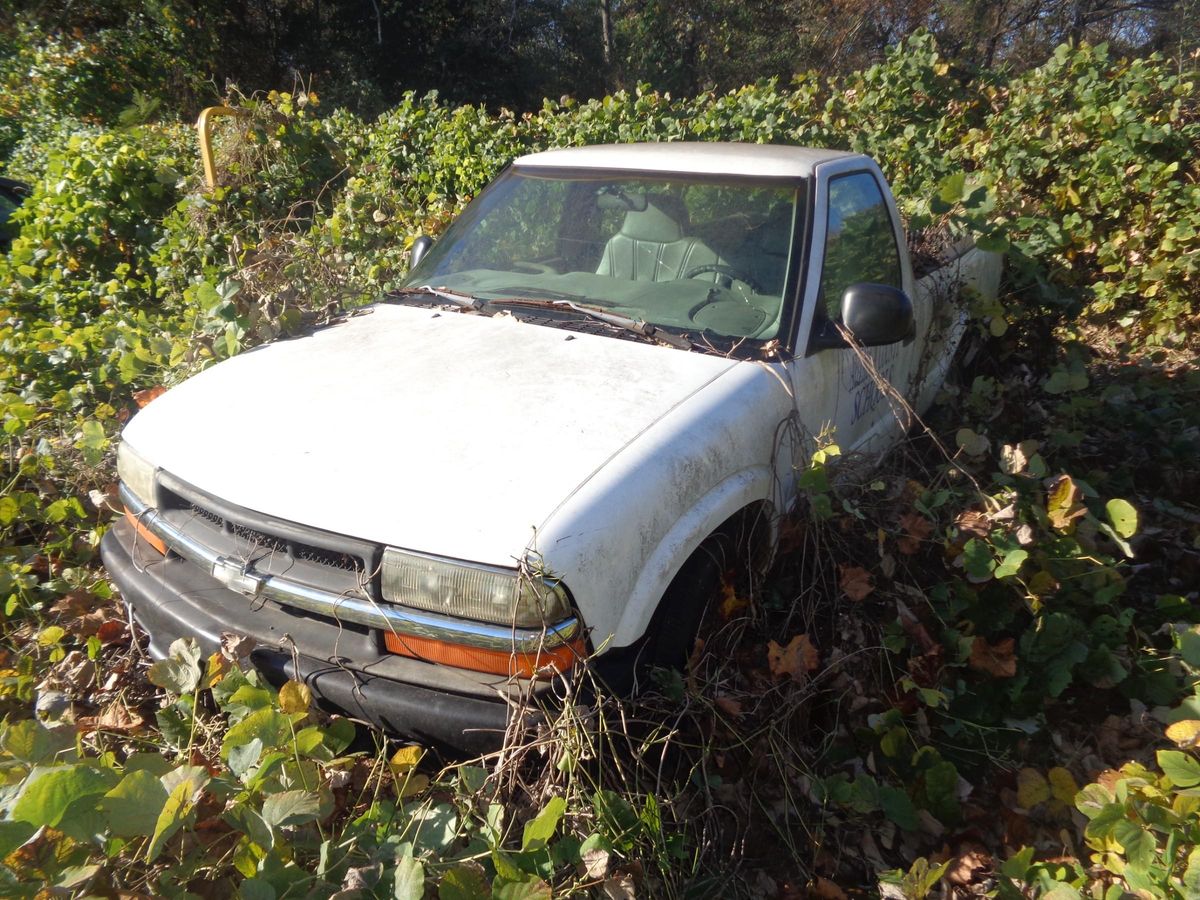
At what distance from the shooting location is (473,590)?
214cm

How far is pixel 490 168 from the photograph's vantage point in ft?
24.7

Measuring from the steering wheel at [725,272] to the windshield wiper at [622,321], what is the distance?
0.38 meters

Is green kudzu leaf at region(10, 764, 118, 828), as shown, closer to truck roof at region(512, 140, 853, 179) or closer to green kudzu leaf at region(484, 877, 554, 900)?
green kudzu leaf at region(484, 877, 554, 900)

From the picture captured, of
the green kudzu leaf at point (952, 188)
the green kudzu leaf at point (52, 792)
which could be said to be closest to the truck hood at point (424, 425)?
the green kudzu leaf at point (52, 792)

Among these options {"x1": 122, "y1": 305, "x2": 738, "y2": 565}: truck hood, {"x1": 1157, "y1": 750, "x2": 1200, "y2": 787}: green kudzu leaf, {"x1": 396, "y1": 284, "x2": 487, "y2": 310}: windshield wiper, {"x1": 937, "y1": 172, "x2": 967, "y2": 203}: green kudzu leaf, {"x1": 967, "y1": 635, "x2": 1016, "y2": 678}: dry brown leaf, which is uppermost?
{"x1": 937, "y1": 172, "x2": 967, "y2": 203}: green kudzu leaf

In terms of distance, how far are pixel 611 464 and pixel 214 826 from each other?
1.27 metres

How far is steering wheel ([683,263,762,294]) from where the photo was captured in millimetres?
3297

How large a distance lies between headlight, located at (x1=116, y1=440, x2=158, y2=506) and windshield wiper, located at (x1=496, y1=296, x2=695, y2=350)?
1.40m

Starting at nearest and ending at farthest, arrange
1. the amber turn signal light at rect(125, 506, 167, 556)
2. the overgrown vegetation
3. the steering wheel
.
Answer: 1. the overgrown vegetation
2. the amber turn signal light at rect(125, 506, 167, 556)
3. the steering wheel

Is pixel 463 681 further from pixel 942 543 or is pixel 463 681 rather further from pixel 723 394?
pixel 942 543

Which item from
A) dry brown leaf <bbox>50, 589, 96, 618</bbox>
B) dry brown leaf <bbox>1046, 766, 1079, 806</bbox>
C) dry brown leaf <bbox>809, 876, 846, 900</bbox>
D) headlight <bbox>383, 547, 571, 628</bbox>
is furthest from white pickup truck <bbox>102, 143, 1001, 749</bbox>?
dry brown leaf <bbox>1046, 766, 1079, 806</bbox>

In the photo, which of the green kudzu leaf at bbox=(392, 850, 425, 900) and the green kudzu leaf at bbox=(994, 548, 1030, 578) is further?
the green kudzu leaf at bbox=(994, 548, 1030, 578)

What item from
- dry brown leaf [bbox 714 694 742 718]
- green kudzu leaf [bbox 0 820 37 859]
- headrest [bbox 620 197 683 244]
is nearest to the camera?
green kudzu leaf [bbox 0 820 37 859]

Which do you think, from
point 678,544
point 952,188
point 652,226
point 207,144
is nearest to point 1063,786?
point 678,544
